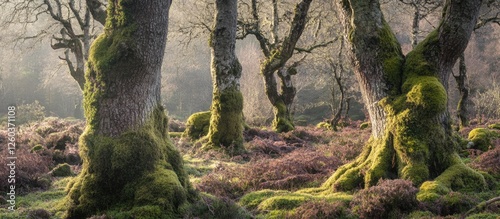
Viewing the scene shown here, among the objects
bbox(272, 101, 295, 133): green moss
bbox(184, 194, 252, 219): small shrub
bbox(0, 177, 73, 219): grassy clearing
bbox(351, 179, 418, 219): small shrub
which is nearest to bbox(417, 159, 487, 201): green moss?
bbox(351, 179, 418, 219): small shrub

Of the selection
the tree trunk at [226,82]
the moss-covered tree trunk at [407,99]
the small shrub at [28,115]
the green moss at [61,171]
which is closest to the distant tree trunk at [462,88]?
the tree trunk at [226,82]

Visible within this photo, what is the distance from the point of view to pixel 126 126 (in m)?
6.22

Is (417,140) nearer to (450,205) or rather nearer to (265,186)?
(450,205)

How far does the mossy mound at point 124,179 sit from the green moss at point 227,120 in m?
7.39

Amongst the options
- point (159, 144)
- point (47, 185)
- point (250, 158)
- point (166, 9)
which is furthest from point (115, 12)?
point (250, 158)

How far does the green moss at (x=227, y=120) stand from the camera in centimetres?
1373

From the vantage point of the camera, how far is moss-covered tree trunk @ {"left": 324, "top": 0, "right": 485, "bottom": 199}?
676cm

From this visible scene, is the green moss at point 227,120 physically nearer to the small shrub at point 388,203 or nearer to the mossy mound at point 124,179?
the mossy mound at point 124,179

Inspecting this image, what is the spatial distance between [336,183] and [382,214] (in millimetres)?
1884

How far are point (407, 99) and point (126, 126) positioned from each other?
473cm

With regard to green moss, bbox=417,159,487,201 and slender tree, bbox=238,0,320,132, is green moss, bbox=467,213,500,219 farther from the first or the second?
slender tree, bbox=238,0,320,132

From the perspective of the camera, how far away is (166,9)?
6582 millimetres

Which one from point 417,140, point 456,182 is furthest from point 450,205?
point 417,140

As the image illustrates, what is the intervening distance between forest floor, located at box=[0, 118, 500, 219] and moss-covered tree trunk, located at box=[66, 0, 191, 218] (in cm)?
59
